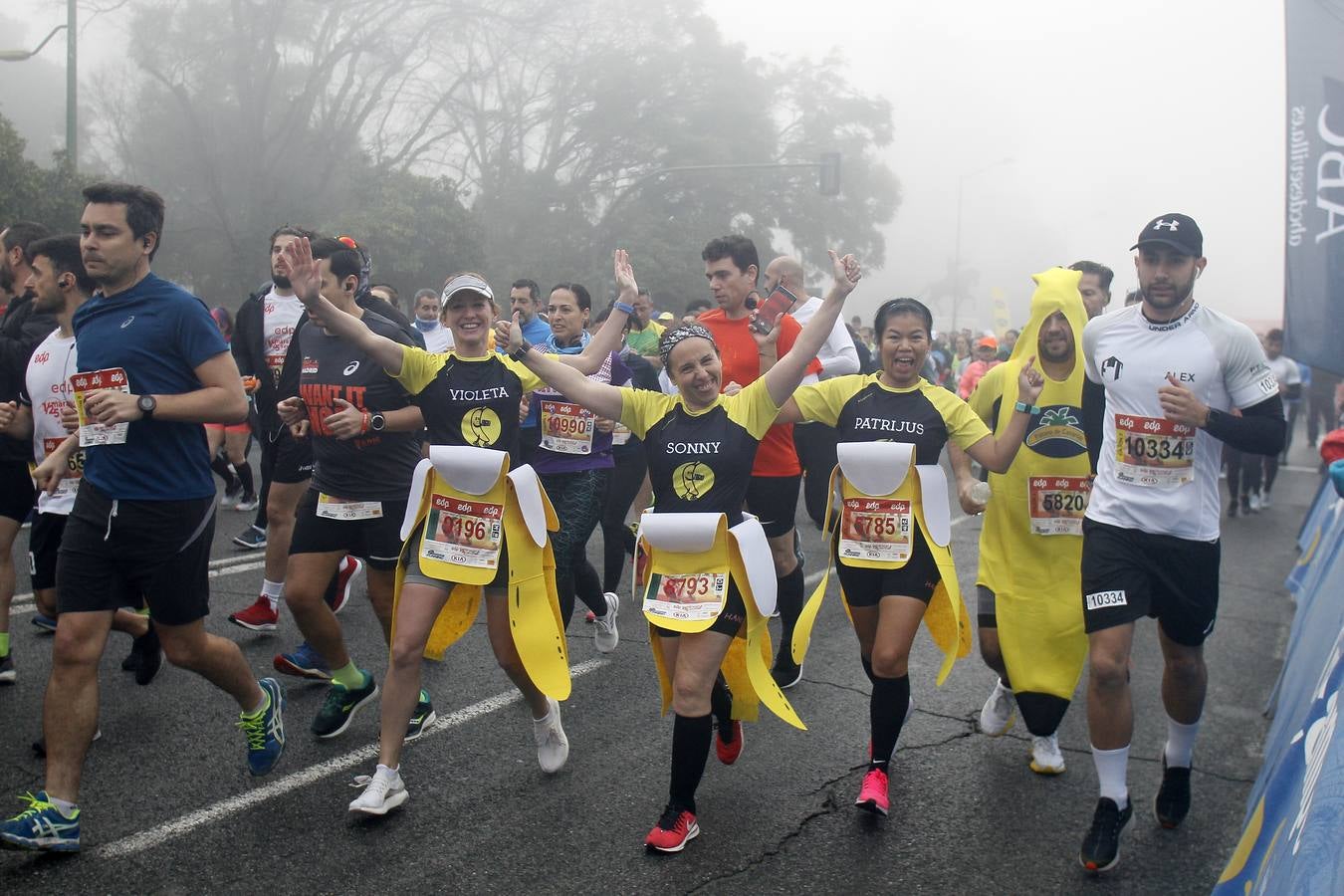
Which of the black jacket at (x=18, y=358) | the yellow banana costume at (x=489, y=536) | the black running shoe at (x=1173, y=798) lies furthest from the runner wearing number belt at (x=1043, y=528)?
the black jacket at (x=18, y=358)

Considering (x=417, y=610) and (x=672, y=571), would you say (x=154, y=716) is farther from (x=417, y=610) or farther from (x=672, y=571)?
(x=672, y=571)

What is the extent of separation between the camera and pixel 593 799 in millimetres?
4340

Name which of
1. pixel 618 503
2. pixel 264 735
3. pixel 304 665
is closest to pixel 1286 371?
pixel 618 503

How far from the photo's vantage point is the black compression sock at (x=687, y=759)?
13.1 ft

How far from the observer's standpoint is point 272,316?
21.6 ft

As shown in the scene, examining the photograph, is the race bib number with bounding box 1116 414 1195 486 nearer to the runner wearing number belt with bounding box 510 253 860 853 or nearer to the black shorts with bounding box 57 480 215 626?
the runner wearing number belt with bounding box 510 253 860 853

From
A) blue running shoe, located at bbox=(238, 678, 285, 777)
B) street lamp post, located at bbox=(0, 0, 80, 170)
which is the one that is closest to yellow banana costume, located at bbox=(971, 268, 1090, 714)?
blue running shoe, located at bbox=(238, 678, 285, 777)

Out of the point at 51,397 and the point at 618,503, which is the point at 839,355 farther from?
the point at 51,397

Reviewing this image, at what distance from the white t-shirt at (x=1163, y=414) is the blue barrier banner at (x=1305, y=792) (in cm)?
65

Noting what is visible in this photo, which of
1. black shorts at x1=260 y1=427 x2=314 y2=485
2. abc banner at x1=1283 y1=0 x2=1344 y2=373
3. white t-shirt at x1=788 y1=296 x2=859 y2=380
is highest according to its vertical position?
abc banner at x1=1283 y1=0 x2=1344 y2=373

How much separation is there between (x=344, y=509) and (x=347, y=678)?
2.47ft

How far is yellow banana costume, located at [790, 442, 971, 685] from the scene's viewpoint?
14.5 feet

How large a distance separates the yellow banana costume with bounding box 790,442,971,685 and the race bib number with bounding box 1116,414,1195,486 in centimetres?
71

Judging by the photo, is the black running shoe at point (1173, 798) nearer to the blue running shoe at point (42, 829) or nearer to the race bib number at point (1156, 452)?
the race bib number at point (1156, 452)
